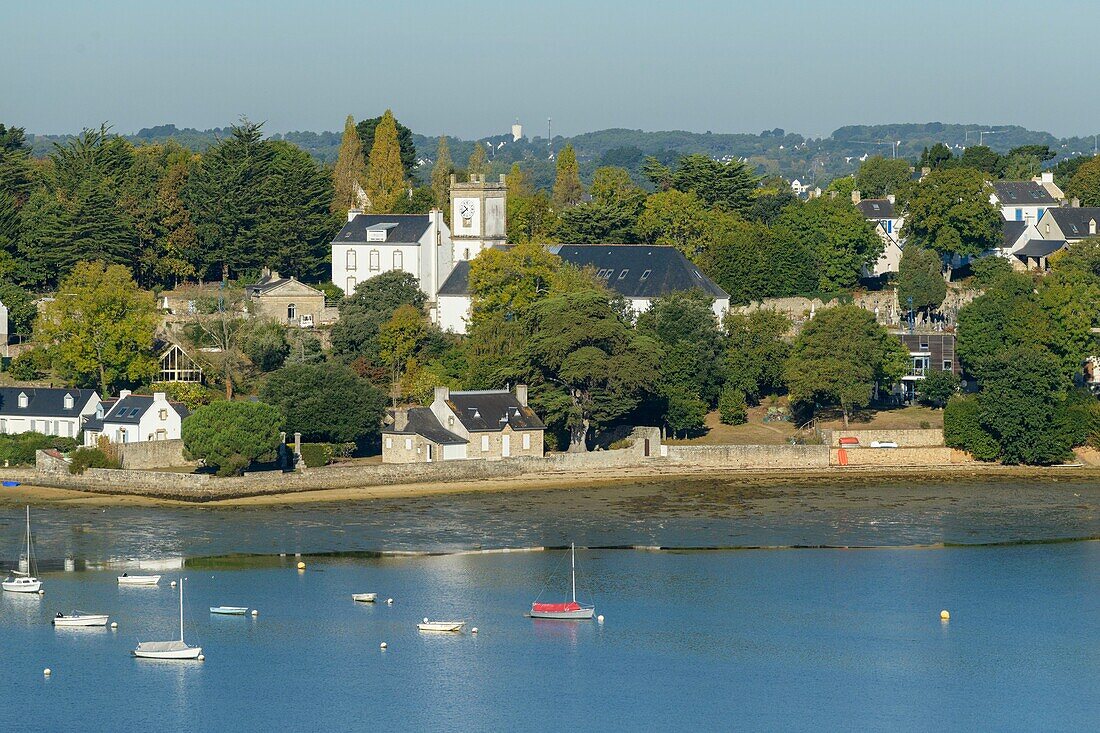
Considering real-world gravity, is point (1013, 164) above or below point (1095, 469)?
above

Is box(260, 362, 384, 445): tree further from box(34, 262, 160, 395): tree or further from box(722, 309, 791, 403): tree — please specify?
box(722, 309, 791, 403): tree

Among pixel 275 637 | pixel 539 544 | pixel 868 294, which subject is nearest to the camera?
pixel 275 637

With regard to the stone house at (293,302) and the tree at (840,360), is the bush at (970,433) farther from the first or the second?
the stone house at (293,302)

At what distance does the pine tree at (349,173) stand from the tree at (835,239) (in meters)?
25.2

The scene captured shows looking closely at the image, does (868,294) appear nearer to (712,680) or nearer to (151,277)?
(151,277)

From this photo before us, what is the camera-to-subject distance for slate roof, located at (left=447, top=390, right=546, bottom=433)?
225ft

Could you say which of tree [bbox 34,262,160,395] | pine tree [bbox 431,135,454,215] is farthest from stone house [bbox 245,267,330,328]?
tree [bbox 34,262,160,395]

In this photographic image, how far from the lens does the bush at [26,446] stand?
67688 millimetres

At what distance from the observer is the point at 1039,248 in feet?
314

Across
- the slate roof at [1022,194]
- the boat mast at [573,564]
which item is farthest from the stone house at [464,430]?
the slate roof at [1022,194]

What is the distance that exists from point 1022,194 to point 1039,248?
590 inches

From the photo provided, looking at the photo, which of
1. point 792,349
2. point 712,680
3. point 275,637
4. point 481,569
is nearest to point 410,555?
point 481,569

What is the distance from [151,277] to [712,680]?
52924mm

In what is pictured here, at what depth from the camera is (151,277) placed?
301 ft
